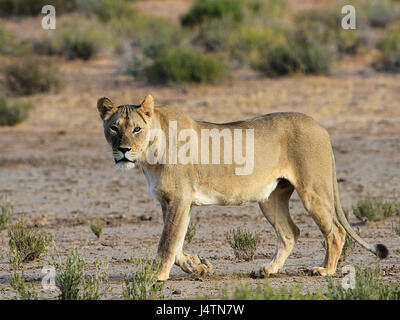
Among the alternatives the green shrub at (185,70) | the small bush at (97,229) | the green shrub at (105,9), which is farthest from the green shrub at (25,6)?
the small bush at (97,229)

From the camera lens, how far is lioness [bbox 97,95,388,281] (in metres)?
6.72

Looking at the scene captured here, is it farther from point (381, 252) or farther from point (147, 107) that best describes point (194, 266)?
point (381, 252)

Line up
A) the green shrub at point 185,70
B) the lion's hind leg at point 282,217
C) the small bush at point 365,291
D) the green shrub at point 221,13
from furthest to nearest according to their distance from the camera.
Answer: the green shrub at point 221,13, the green shrub at point 185,70, the lion's hind leg at point 282,217, the small bush at point 365,291

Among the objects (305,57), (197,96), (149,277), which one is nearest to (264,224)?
(149,277)

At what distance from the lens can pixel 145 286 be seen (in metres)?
6.23

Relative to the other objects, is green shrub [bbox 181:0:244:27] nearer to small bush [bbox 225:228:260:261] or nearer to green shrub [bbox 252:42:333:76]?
green shrub [bbox 252:42:333:76]

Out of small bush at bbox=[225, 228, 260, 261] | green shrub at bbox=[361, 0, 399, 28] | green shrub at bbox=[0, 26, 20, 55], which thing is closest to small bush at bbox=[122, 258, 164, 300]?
small bush at bbox=[225, 228, 260, 261]

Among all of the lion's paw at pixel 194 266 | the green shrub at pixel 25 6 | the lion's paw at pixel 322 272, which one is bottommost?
the lion's paw at pixel 322 272

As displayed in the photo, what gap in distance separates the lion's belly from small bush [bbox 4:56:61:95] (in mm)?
12748

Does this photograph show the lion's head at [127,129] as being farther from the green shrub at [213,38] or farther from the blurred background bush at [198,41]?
the green shrub at [213,38]

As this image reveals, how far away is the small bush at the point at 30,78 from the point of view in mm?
19203

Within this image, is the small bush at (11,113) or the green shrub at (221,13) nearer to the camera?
the small bush at (11,113)

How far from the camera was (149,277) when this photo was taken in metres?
6.39

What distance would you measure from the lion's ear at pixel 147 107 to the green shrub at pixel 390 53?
14963 millimetres
